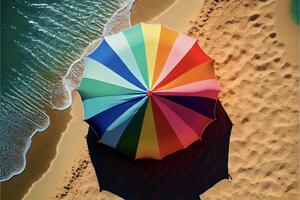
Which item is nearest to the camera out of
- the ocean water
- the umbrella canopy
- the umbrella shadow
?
the umbrella canopy

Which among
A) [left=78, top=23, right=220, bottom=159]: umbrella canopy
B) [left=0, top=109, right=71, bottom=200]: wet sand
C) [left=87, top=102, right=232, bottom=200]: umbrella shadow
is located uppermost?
[left=78, top=23, right=220, bottom=159]: umbrella canopy

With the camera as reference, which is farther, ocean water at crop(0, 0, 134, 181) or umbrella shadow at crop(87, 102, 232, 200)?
ocean water at crop(0, 0, 134, 181)

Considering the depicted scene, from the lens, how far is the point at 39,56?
9.90 metres

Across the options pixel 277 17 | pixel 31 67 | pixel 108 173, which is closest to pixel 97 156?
pixel 108 173

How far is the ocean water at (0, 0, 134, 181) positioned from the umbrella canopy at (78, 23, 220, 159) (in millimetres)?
1525

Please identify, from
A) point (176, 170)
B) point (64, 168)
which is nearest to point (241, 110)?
point (176, 170)

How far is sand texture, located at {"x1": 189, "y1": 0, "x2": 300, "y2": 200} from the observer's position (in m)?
7.95

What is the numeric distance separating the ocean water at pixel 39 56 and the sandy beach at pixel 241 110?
322 mm

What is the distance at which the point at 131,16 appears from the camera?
31.6 ft

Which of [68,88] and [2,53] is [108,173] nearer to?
[68,88]

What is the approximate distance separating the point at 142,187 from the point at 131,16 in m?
3.45

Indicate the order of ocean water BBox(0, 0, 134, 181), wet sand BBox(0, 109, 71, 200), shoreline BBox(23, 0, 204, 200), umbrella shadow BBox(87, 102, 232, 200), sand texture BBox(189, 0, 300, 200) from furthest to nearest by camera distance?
ocean water BBox(0, 0, 134, 181), wet sand BBox(0, 109, 71, 200), shoreline BBox(23, 0, 204, 200), umbrella shadow BBox(87, 102, 232, 200), sand texture BBox(189, 0, 300, 200)

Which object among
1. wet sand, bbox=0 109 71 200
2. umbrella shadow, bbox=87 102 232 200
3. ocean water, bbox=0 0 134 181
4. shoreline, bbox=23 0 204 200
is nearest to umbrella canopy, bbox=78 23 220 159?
umbrella shadow, bbox=87 102 232 200

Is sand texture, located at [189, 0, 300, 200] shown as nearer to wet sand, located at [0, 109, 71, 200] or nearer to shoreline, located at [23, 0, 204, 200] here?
shoreline, located at [23, 0, 204, 200]
